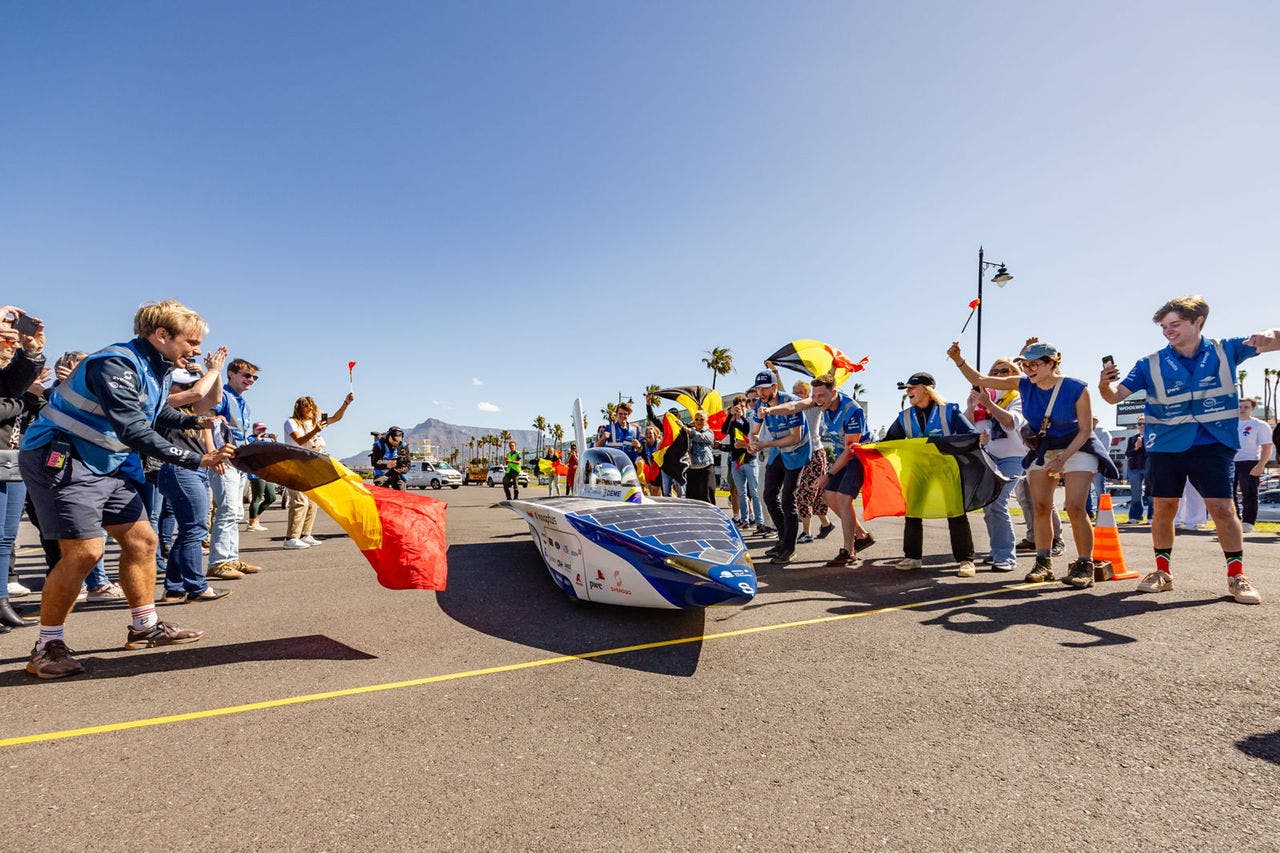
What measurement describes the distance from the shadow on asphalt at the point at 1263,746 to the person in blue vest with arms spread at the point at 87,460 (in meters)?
4.94

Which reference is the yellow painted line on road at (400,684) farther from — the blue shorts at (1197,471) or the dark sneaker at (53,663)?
the blue shorts at (1197,471)

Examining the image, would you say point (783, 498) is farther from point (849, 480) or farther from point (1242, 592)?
point (1242, 592)

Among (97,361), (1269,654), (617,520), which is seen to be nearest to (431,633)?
(617,520)

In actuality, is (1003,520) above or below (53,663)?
above

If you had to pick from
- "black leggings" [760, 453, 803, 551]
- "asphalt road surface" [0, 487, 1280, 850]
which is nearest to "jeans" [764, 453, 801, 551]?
"black leggings" [760, 453, 803, 551]

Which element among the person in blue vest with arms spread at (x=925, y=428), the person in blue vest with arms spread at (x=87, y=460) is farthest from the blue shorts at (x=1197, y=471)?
the person in blue vest with arms spread at (x=87, y=460)

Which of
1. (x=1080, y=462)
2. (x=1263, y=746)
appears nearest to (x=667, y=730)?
(x=1263, y=746)

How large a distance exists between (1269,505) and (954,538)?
918cm

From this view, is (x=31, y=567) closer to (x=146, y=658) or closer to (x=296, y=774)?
(x=146, y=658)

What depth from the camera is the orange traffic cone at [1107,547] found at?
520cm

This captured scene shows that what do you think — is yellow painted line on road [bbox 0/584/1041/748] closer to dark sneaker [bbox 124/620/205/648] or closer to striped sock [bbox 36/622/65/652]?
striped sock [bbox 36/622/65/652]

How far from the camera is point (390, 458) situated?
9922 mm

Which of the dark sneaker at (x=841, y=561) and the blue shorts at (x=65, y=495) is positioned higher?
the blue shorts at (x=65, y=495)

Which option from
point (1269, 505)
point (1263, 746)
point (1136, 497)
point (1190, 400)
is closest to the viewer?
point (1263, 746)
